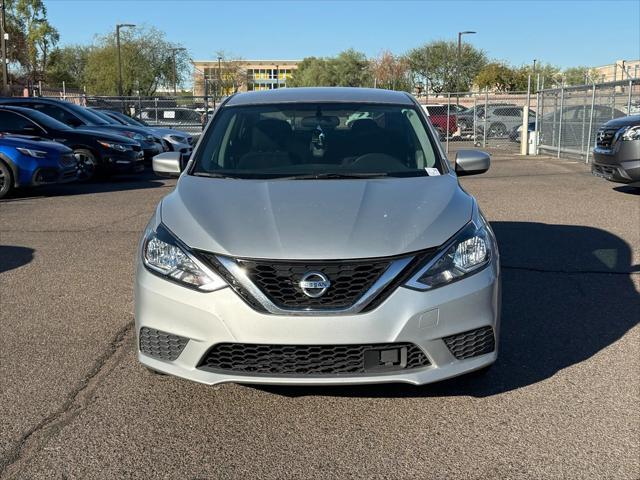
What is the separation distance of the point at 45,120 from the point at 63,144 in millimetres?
1213

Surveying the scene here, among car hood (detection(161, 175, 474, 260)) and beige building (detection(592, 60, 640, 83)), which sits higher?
beige building (detection(592, 60, 640, 83))

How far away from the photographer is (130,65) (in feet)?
212

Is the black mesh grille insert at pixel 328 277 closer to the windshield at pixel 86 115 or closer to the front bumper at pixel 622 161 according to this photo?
the front bumper at pixel 622 161

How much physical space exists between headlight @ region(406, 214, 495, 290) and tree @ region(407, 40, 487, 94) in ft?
203

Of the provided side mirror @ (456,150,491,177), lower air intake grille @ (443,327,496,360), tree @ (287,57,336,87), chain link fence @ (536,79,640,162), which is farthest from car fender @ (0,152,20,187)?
tree @ (287,57,336,87)

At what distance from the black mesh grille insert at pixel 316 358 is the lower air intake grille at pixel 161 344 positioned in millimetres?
194

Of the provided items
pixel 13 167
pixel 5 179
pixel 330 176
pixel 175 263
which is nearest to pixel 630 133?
pixel 330 176

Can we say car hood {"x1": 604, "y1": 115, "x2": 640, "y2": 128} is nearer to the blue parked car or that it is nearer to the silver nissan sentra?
the silver nissan sentra

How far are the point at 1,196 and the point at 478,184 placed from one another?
8.89 metres

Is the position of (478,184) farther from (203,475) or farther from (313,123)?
(203,475)

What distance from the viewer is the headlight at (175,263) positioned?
3.34 m

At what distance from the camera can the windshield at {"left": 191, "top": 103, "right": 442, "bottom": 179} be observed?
4.61 meters

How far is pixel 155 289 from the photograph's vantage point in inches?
136

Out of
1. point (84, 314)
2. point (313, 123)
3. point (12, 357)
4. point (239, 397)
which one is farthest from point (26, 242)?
point (239, 397)
